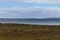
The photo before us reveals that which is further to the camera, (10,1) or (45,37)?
(10,1)

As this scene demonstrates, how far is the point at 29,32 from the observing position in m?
0.65

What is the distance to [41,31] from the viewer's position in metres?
0.66

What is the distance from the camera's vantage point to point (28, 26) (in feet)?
2.23

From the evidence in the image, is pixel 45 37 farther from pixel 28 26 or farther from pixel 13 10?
pixel 13 10

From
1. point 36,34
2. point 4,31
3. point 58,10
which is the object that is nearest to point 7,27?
point 4,31

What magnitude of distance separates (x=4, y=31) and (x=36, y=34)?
0.51 feet

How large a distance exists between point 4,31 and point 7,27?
0.03 metres

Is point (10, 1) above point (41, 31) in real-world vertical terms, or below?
above

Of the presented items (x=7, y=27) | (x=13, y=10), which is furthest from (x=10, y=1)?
(x=7, y=27)

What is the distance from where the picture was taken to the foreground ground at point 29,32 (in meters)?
0.65

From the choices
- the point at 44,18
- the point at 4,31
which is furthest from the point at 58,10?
the point at 4,31

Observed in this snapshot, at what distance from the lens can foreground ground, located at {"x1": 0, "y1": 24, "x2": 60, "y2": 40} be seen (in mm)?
646

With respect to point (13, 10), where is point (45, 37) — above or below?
below

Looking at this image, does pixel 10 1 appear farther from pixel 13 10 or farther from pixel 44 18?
pixel 44 18
